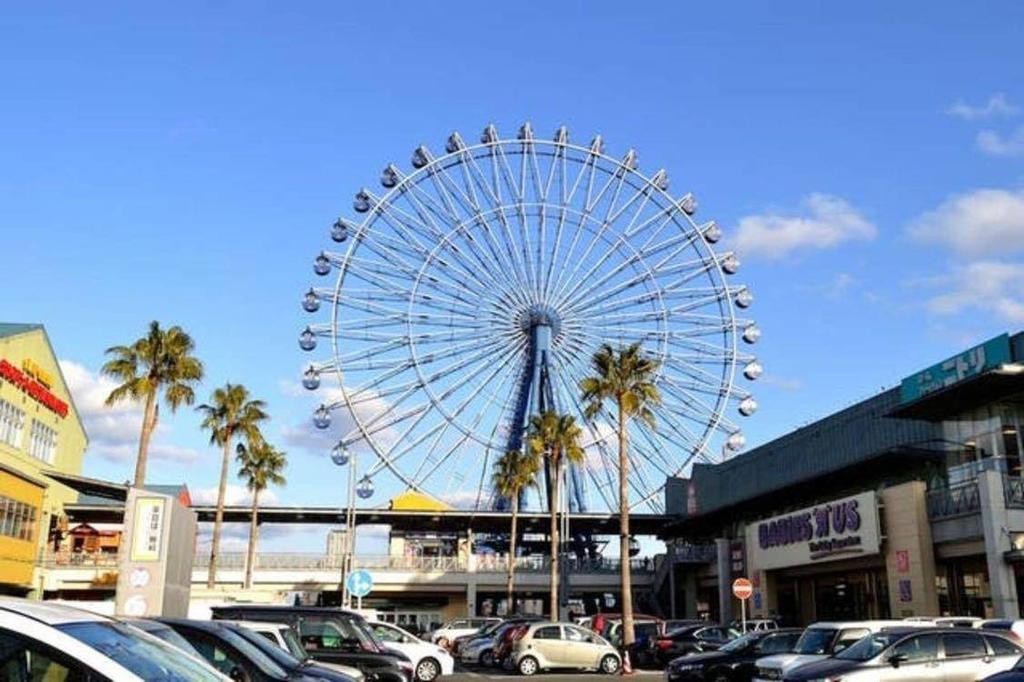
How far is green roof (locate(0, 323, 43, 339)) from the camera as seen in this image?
47844mm

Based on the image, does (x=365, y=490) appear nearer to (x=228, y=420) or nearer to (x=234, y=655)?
(x=228, y=420)

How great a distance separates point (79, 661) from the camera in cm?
442

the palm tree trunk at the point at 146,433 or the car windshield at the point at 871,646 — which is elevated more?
the palm tree trunk at the point at 146,433

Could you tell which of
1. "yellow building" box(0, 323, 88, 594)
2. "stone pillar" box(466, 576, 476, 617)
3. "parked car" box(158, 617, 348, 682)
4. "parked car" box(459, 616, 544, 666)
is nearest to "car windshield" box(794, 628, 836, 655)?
"parked car" box(158, 617, 348, 682)

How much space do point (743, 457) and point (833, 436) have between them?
10684 mm

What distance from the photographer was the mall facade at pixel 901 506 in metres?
30.5

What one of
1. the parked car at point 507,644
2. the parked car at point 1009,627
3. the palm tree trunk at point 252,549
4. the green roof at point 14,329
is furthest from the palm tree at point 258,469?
the parked car at point 1009,627

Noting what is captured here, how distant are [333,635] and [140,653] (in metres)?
13.2

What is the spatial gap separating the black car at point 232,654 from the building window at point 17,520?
127 ft

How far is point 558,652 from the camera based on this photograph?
1083 inches

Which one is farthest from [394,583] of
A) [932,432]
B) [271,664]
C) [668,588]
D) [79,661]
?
[79,661]

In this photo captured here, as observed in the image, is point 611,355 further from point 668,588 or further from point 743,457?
point 668,588

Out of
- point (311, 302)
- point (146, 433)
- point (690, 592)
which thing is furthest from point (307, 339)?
point (690, 592)

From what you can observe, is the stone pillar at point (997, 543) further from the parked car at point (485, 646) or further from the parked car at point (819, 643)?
the parked car at point (485, 646)
